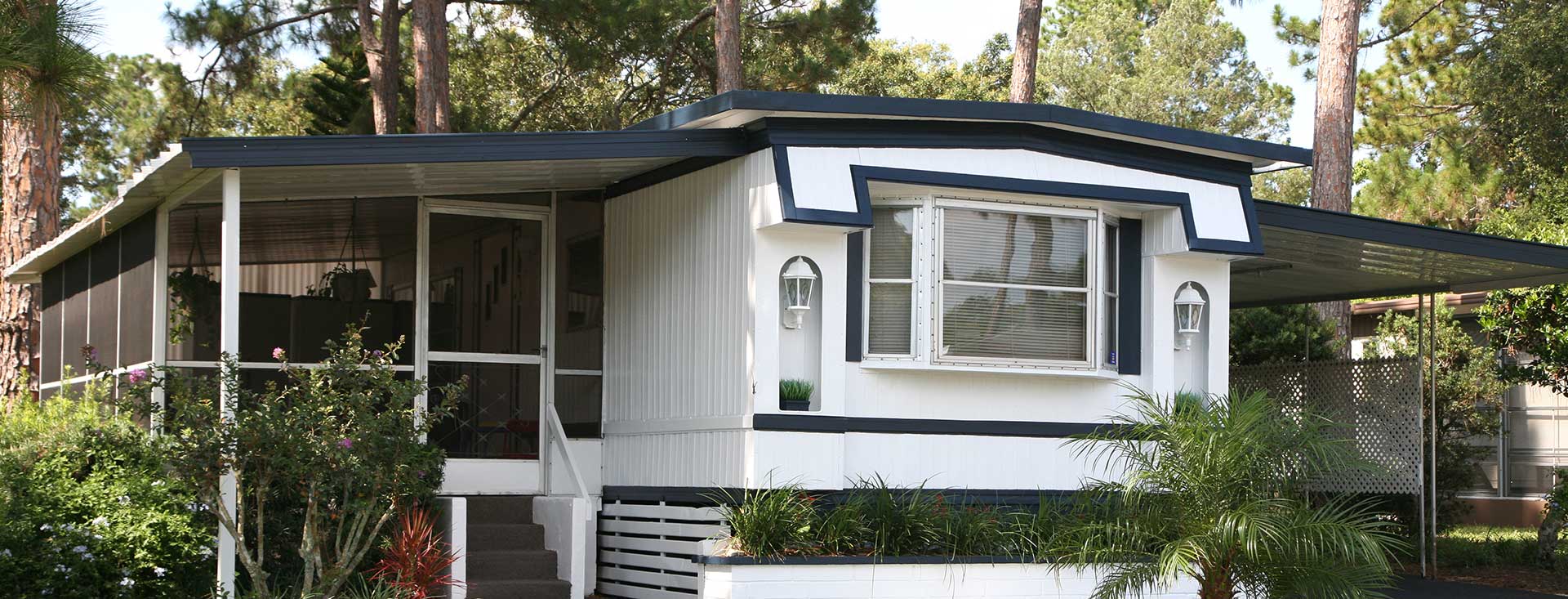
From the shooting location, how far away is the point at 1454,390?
55.0 feet

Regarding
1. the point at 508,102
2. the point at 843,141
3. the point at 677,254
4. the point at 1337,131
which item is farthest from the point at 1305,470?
the point at 508,102

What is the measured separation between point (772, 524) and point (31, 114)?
6983 millimetres

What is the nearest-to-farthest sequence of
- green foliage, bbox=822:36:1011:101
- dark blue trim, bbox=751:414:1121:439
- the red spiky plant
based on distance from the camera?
the red spiky plant
dark blue trim, bbox=751:414:1121:439
green foliage, bbox=822:36:1011:101

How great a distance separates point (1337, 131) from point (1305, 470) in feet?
35.0

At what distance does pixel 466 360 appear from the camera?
10.8 metres

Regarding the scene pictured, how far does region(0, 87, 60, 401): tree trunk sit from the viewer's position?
14977 mm

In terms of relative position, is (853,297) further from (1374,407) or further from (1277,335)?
(1277,335)

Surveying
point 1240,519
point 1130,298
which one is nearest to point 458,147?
point 1130,298

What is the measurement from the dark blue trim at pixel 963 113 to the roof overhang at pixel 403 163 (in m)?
0.35

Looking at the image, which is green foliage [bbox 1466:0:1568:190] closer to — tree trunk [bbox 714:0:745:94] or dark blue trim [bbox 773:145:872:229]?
tree trunk [bbox 714:0:745:94]

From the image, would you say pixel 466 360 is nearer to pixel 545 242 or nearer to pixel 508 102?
pixel 545 242

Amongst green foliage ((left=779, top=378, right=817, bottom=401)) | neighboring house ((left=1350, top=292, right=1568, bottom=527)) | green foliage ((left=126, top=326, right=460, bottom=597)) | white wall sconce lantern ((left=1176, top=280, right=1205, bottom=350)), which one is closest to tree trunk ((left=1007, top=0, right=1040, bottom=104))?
neighboring house ((left=1350, top=292, right=1568, bottom=527))

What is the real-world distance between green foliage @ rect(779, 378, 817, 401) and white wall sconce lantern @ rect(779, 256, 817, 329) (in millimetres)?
361

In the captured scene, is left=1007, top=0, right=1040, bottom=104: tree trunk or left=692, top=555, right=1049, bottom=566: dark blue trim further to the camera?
left=1007, top=0, right=1040, bottom=104: tree trunk
